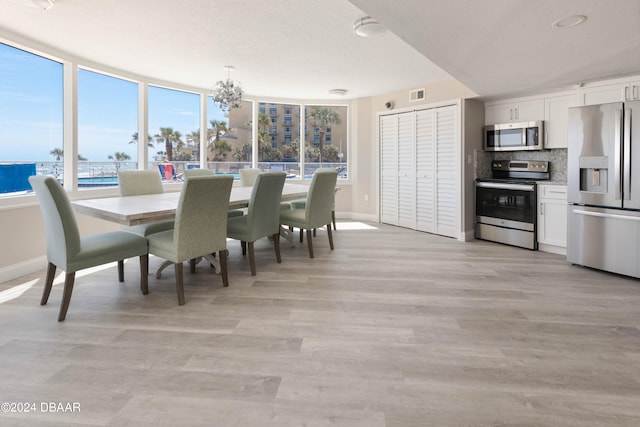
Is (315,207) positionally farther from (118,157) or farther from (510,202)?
(118,157)

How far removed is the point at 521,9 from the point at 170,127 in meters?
4.89

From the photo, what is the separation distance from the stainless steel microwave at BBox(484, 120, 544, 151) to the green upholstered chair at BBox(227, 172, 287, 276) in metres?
3.13

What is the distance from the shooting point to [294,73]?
469 cm

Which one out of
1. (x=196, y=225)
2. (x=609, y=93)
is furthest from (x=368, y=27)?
(x=609, y=93)

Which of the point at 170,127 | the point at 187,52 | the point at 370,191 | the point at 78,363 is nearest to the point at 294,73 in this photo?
the point at 187,52

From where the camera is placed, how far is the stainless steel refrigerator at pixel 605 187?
3211mm

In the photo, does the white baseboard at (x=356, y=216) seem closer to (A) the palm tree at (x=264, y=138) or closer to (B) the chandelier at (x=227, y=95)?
(A) the palm tree at (x=264, y=138)

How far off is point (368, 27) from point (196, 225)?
83.2 inches

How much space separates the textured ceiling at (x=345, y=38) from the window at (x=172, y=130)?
684mm

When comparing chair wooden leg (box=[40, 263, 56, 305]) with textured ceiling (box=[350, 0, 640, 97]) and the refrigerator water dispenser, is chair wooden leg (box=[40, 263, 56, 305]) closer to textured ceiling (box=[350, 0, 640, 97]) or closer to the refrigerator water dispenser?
textured ceiling (box=[350, 0, 640, 97])

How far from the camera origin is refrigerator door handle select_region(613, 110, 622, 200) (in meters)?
3.27

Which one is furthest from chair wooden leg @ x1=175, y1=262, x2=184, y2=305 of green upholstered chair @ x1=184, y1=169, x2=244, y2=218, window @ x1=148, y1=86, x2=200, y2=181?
window @ x1=148, y1=86, x2=200, y2=181

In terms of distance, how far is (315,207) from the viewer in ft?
13.1

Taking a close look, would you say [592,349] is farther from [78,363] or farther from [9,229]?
[9,229]
